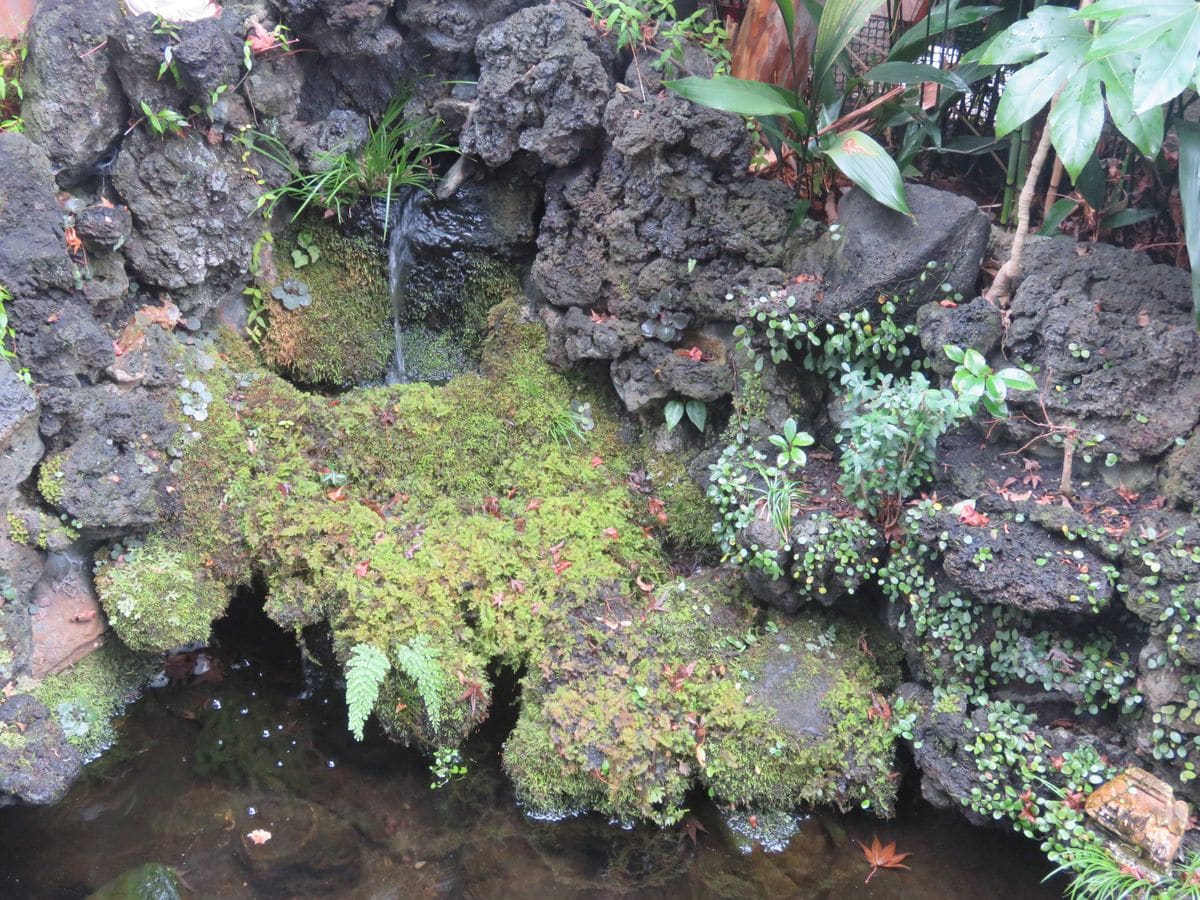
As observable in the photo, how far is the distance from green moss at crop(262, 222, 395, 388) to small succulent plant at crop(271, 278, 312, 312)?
0.9 inches

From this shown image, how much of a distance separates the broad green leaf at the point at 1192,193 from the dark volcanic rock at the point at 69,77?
4.62 m

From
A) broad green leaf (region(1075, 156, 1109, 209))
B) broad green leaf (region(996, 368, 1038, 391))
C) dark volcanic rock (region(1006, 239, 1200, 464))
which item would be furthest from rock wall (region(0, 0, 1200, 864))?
broad green leaf (region(996, 368, 1038, 391))

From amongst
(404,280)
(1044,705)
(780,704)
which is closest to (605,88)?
(404,280)

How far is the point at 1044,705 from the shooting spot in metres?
3.62

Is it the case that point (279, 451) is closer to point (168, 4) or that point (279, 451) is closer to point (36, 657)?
point (36, 657)

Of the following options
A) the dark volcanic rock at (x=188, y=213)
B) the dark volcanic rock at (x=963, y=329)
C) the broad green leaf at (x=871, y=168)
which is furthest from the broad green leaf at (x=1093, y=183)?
the dark volcanic rock at (x=188, y=213)

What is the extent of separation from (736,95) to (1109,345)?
1865 millimetres

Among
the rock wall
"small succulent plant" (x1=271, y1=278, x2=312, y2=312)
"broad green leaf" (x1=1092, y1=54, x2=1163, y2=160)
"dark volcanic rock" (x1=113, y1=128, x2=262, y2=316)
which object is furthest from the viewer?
"small succulent plant" (x1=271, y1=278, x2=312, y2=312)

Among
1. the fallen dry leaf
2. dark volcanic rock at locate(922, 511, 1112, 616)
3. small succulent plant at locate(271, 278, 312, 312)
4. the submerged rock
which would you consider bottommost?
the submerged rock

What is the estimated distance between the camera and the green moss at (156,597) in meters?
4.21

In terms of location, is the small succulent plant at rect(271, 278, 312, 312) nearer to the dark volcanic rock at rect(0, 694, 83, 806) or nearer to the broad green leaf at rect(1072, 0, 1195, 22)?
the dark volcanic rock at rect(0, 694, 83, 806)

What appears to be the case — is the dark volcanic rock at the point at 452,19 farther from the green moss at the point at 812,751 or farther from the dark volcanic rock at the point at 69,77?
the green moss at the point at 812,751

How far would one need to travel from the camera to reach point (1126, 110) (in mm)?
2770

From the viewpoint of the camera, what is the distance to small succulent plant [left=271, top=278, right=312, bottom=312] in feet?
17.4
